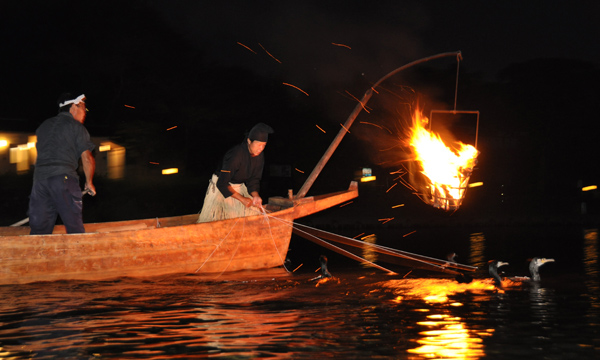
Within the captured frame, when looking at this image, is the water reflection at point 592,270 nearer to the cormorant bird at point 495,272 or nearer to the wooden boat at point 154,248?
the cormorant bird at point 495,272

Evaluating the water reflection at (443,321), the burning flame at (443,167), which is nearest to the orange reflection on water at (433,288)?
the water reflection at (443,321)

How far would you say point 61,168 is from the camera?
24.9 ft

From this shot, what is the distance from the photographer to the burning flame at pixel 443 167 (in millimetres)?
8086

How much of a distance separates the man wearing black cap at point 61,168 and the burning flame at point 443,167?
173 inches

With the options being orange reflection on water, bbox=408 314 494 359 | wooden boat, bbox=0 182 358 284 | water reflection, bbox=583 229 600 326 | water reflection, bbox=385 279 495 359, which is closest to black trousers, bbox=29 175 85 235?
wooden boat, bbox=0 182 358 284

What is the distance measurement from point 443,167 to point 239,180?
2962 mm

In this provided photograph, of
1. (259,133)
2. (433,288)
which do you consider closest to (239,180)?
(259,133)

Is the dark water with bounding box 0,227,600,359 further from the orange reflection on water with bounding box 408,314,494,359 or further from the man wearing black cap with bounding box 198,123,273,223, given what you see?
the man wearing black cap with bounding box 198,123,273,223

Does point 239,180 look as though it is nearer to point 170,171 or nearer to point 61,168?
point 61,168

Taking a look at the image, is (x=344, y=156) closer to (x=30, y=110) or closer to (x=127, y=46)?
(x=127, y=46)

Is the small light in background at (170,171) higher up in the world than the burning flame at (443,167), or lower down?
higher up

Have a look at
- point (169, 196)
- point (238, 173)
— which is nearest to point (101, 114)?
point (169, 196)

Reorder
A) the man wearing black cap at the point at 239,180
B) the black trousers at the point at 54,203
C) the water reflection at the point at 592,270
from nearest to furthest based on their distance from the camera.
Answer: the water reflection at the point at 592,270, the black trousers at the point at 54,203, the man wearing black cap at the point at 239,180

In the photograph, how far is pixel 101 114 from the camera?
89.2 ft
